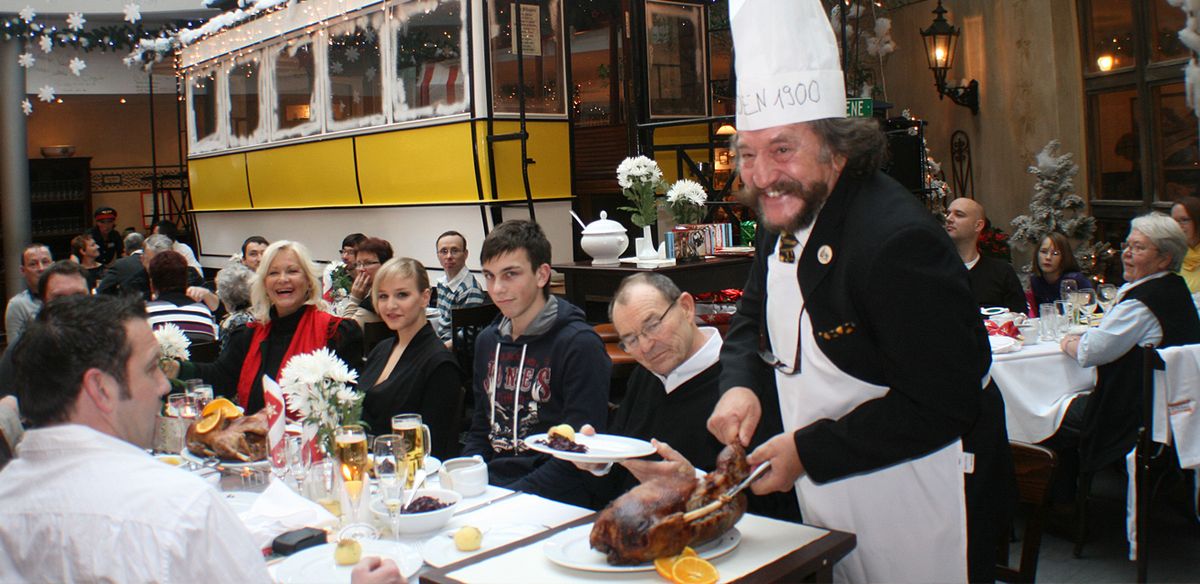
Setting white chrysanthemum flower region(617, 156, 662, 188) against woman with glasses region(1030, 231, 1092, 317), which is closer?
woman with glasses region(1030, 231, 1092, 317)

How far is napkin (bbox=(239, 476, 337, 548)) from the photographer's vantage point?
8.04 ft

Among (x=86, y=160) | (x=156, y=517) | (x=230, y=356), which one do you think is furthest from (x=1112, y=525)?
(x=86, y=160)

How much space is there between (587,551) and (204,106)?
1407cm

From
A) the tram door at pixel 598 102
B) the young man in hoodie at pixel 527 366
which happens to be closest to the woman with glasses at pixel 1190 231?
the young man in hoodie at pixel 527 366

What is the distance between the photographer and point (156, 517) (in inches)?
62.6

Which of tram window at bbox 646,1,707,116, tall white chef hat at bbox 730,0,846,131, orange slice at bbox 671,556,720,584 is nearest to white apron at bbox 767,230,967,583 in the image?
tall white chef hat at bbox 730,0,846,131

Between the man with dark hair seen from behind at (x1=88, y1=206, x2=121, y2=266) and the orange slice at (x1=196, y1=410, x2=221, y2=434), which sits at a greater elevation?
the man with dark hair seen from behind at (x1=88, y1=206, x2=121, y2=266)

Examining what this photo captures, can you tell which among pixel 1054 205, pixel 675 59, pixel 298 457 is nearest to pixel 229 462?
pixel 298 457

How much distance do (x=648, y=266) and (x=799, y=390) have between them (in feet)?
15.1

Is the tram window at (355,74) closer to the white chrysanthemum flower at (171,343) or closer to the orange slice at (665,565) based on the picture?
the white chrysanthemum flower at (171,343)

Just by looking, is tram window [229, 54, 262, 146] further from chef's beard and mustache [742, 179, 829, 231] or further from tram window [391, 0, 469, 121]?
chef's beard and mustache [742, 179, 829, 231]

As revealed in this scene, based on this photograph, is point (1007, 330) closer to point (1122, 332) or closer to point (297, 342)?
point (1122, 332)

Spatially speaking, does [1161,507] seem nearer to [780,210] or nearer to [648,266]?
A: [648,266]

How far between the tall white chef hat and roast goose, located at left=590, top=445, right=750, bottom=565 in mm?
720
